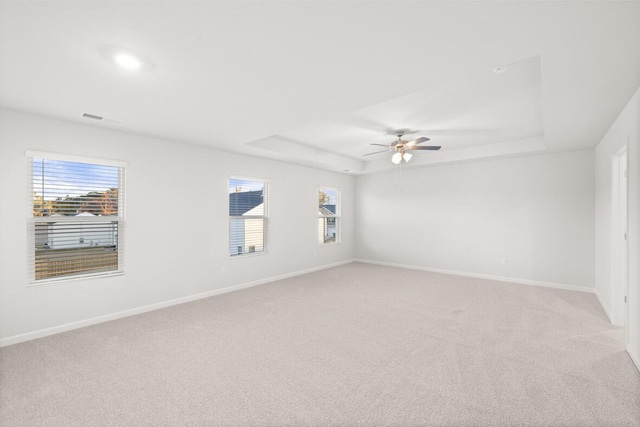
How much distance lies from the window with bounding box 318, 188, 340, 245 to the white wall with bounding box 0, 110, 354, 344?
0.91 metres

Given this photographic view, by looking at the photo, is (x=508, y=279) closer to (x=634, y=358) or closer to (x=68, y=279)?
(x=634, y=358)

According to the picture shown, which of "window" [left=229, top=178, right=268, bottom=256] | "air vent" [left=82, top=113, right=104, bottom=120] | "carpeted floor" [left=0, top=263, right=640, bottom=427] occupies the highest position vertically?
"air vent" [left=82, top=113, right=104, bottom=120]

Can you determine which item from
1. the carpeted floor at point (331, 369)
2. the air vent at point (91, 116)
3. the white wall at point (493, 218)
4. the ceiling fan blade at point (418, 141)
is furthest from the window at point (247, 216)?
the white wall at point (493, 218)

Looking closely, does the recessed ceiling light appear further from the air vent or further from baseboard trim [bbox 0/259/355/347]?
baseboard trim [bbox 0/259/355/347]

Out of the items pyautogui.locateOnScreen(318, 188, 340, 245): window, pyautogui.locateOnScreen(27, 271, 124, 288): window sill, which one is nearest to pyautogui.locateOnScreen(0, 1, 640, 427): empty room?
pyautogui.locateOnScreen(27, 271, 124, 288): window sill

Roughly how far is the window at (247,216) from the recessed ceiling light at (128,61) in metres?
2.90

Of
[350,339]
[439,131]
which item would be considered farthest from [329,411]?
[439,131]

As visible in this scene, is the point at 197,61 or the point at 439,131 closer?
the point at 197,61

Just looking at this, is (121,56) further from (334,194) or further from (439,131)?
(334,194)

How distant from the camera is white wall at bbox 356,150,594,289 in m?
4.86

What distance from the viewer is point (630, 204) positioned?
268 centimetres

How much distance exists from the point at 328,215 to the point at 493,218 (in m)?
3.45

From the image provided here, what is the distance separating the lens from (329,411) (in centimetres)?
193

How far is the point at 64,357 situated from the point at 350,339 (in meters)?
2.66
